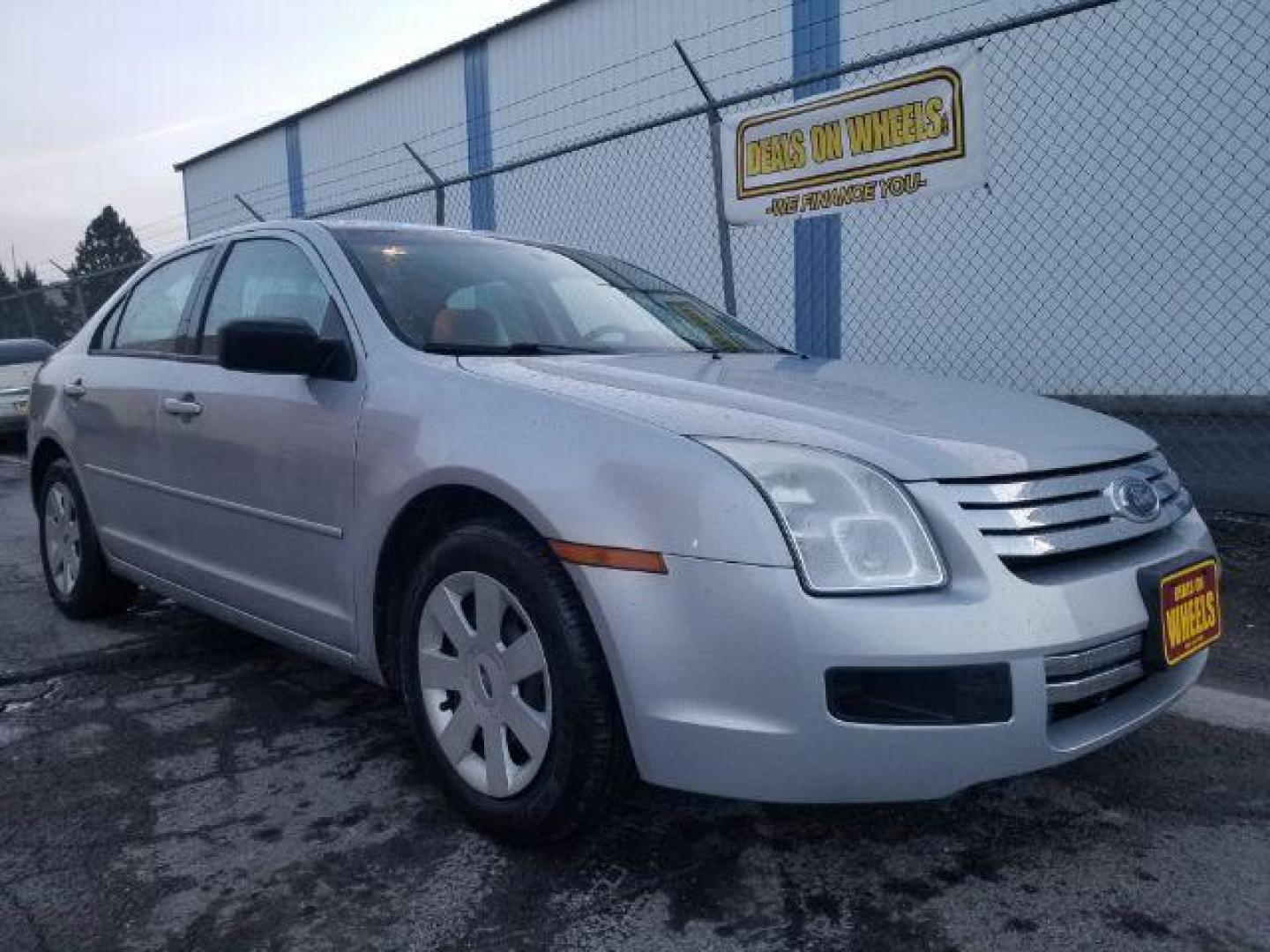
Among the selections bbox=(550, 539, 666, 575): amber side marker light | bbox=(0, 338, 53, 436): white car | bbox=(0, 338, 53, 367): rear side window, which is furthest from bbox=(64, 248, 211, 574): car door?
bbox=(0, 338, 53, 367): rear side window

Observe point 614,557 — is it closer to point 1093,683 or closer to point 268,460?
point 1093,683

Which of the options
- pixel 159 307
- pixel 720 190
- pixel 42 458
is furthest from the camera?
pixel 720 190

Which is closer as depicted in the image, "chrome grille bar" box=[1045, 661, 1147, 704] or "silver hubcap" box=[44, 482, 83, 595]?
"chrome grille bar" box=[1045, 661, 1147, 704]

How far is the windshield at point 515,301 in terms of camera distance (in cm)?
300

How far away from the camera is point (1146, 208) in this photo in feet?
29.0

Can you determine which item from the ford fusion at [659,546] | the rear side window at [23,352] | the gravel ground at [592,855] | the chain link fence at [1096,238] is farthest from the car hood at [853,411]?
the rear side window at [23,352]

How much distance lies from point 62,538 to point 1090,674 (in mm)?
4003

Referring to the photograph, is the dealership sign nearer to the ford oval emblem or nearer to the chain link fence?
the chain link fence

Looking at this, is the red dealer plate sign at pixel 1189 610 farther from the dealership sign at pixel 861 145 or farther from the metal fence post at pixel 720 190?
the metal fence post at pixel 720 190

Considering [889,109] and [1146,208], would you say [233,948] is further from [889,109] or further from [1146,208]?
[1146,208]

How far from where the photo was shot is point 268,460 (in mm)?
3066

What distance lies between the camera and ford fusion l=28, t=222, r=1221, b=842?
203cm

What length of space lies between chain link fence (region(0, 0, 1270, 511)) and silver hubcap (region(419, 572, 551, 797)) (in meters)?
5.28

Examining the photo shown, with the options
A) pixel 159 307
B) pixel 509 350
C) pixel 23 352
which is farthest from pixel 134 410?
pixel 23 352
